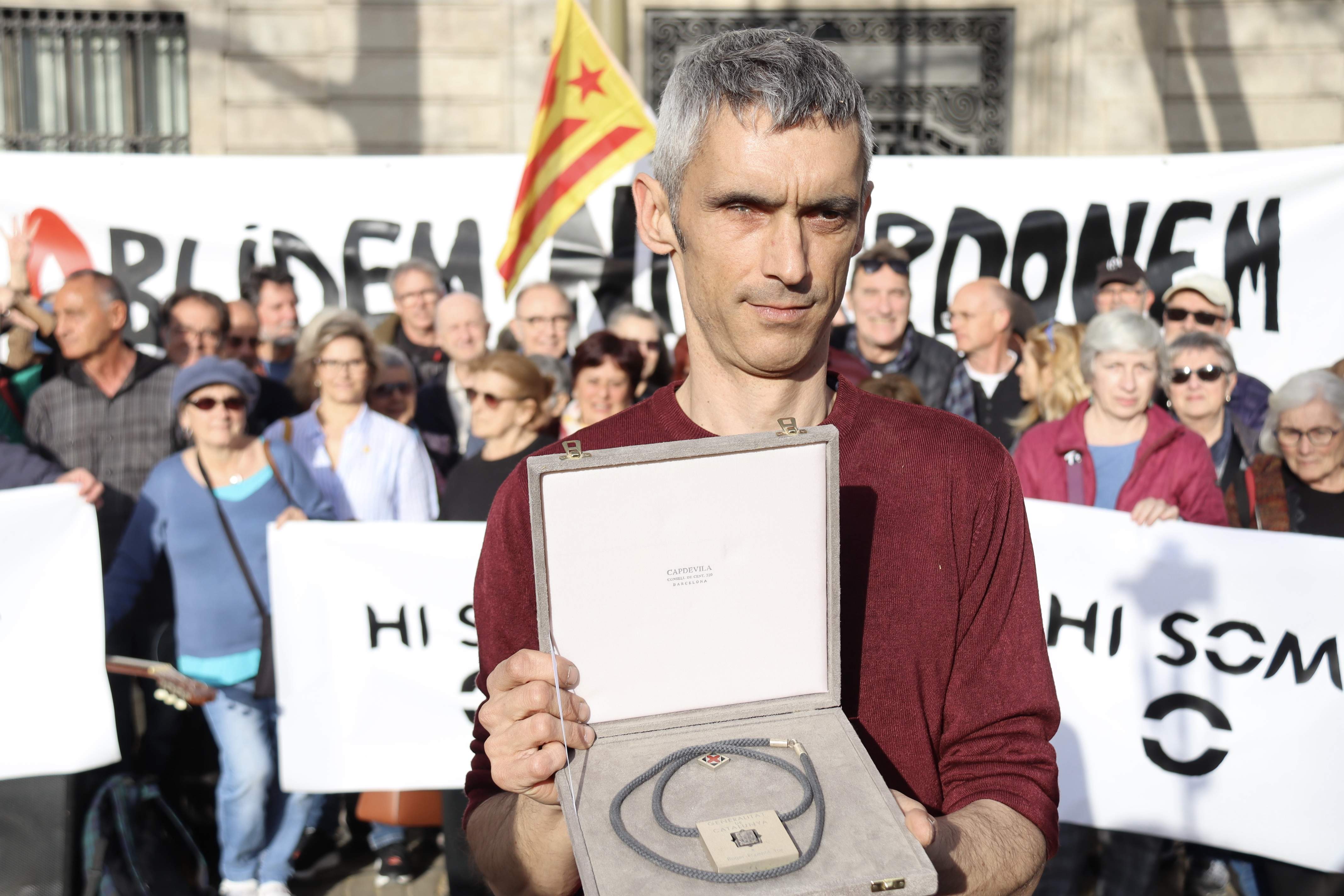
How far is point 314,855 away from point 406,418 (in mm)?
1892

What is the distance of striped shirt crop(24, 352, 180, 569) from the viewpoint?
4.71 meters

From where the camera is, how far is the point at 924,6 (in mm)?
9422

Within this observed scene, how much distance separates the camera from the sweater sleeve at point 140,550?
4309 mm

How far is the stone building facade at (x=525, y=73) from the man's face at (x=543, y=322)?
13.6ft

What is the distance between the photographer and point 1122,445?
4.37 m

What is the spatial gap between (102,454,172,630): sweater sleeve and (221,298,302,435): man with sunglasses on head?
686mm

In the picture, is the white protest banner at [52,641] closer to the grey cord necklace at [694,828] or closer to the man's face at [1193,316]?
the grey cord necklace at [694,828]

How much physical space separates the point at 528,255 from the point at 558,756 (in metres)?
4.03

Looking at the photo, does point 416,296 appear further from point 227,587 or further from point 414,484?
point 227,587

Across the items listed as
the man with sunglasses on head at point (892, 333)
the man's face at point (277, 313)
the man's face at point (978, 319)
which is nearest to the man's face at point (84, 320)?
the man's face at point (277, 313)

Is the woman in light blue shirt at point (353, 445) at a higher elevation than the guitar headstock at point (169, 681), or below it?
higher

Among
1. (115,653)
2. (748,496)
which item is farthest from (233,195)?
(748,496)

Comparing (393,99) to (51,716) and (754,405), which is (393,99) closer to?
(51,716)

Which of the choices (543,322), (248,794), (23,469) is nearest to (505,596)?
(248,794)
